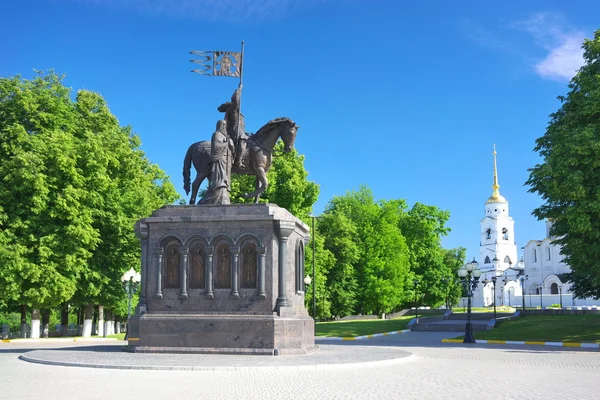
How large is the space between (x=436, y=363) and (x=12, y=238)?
915 inches

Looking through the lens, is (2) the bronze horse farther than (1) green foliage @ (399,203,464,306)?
No

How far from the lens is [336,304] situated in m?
60.1

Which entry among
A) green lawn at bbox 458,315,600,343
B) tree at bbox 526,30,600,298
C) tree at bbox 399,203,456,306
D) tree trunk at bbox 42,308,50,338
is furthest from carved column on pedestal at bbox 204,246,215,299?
tree at bbox 399,203,456,306

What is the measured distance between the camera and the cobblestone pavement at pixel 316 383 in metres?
11.5

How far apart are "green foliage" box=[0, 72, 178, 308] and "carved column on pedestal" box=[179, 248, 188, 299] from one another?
15137mm

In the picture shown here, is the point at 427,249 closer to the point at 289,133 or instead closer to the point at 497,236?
the point at 289,133

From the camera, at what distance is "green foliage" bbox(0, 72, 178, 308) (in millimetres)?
32875

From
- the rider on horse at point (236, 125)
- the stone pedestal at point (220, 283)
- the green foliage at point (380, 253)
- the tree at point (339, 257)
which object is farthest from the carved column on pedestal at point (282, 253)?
the tree at point (339, 257)

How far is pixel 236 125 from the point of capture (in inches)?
866

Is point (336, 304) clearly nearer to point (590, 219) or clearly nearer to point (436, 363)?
point (590, 219)

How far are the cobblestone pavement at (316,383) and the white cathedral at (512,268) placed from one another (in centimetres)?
6744

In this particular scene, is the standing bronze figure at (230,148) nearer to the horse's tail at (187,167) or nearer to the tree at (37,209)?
the horse's tail at (187,167)

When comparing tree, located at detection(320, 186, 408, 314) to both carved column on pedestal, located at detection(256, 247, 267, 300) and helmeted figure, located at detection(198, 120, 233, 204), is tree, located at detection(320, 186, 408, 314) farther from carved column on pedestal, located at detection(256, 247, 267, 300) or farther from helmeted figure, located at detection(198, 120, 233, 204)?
carved column on pedestal, located at detection(256, 247, 267, 300)

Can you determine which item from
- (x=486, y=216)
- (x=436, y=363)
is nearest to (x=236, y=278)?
(x=436, y=363)
